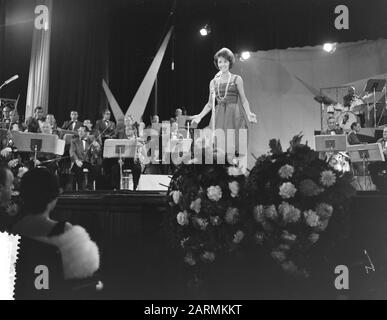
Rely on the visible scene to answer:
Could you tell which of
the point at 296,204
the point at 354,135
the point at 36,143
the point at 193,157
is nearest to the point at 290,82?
the point at 354,135

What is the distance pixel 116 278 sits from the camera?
91.7 inches

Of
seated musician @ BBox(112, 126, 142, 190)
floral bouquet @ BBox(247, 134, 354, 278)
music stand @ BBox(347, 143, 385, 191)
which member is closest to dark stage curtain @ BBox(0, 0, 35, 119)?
seated musician @ BBox(112, 126, 142, 190)

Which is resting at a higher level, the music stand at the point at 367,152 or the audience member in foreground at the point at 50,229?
the music stand at the point at 367,152

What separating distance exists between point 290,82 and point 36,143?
6.14 meters

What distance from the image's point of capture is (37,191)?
6.91ft

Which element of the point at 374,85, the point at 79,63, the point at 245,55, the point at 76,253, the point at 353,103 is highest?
the point at 245,55

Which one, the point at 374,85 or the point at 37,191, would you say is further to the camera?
the point at 374,85

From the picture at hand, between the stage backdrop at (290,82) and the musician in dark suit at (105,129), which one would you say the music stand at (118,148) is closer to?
the musician in dark suit at (105,129)

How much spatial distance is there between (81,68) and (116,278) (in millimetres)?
7599

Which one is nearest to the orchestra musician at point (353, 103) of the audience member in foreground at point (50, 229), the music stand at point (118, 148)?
the music stand at point (118, 148)

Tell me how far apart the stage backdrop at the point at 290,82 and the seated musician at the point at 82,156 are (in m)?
4.06

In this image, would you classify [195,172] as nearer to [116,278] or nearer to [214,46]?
[116,278]

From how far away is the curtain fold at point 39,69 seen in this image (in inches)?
320

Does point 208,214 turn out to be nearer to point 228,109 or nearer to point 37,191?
point 37,191
